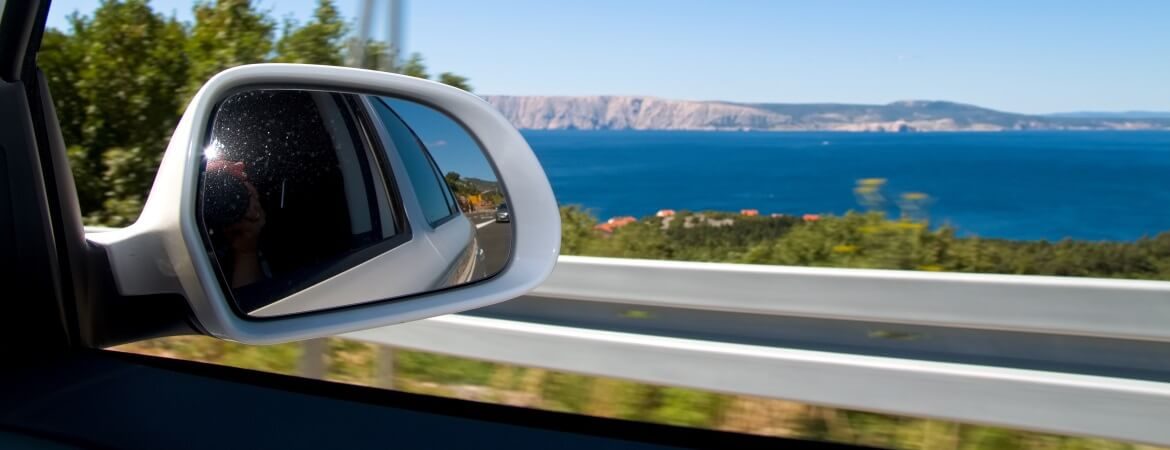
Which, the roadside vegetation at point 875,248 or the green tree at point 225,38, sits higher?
the green tree at point 225,38

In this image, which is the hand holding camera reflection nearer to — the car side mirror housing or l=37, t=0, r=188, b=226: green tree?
the car side mirror housing

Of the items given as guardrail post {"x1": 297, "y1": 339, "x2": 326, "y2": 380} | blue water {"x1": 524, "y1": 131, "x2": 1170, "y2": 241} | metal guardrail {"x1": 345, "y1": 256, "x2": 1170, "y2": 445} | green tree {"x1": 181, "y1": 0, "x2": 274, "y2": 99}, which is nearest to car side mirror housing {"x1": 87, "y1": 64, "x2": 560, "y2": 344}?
blue water {"x1": 524, "y1": 131, "x2": 1170, "y2": 241}

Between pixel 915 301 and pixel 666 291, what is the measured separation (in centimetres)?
96

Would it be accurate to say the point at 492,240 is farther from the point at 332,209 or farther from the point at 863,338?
the point at 863,338

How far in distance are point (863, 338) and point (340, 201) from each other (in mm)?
2295

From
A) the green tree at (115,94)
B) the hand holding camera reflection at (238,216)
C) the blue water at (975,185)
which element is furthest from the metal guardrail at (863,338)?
the hand holding camera reflection at (238,216)

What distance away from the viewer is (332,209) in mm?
2047

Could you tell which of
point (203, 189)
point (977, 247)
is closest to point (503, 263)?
point (203, 189)

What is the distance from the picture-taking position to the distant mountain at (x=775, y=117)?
15844 millimetres

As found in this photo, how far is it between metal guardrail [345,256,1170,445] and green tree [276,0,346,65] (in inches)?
104

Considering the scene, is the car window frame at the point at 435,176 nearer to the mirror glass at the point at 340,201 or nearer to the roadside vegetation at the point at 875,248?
the mirror glass at the point at 340,201

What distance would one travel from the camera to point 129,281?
173cm

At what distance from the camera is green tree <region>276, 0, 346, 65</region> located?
6.33 meters

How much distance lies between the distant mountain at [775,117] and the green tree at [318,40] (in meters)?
1.17
